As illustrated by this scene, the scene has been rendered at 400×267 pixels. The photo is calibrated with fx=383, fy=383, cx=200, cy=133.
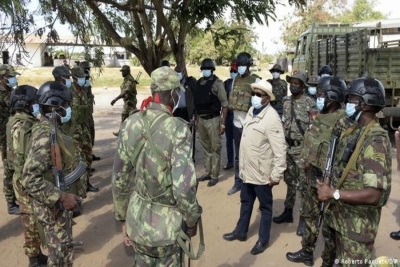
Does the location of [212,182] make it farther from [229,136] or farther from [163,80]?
[163,80]

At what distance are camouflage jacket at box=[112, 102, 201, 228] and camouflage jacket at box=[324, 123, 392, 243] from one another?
105 cm

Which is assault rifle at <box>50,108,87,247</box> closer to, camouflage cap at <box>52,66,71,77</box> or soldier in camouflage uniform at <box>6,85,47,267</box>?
soldier in camouflage uniform at <box>6,85,47,267</box>

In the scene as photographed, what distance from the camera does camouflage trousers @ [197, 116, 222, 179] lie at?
6036 millimetres

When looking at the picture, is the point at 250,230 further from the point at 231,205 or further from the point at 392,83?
the point at 392,83

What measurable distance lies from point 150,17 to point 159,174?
571 cm

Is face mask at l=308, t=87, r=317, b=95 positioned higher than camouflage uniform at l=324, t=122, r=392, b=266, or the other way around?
face mask at l=308, t=87, r=317, b=95

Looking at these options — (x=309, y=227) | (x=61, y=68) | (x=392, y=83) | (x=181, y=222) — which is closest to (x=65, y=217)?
(x=181, y=222)

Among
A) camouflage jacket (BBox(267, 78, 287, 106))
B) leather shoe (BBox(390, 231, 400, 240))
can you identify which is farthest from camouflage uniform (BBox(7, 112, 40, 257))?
camouflage jacket (BBox(267, 78, 287, 106))

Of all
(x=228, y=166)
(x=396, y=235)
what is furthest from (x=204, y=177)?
(x=396, y=235)

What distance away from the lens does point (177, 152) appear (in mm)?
2217

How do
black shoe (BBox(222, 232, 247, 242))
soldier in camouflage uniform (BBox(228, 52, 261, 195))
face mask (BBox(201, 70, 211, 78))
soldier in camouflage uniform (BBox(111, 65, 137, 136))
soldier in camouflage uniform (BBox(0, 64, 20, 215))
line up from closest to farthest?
black shoe (BBox(222, 232, 247, 242)) < soldier in camouflage uniform (BBox(0, 64, 20, 215)) < soldier in camouflage uniform (BBox(228, 52, 261, 195)) < face mask (BBox(201, 70, 211, 78)) < soldier in camouflage uniform (BBox(111, 65, 137, 136))

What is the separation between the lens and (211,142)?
6109 mm

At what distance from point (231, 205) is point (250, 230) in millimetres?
783

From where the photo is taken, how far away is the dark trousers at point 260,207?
12.5ft
